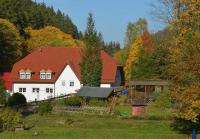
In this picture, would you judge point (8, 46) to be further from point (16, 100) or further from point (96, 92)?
point (96, 92)

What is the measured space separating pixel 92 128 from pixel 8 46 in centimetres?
6105

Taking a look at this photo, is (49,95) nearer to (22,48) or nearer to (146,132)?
(22,48)

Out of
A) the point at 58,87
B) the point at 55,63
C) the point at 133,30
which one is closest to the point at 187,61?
the point at 58,87

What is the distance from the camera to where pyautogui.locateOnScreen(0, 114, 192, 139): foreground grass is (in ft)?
112

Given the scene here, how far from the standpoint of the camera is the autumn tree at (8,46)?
3821 inches

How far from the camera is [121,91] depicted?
67625 millimetres

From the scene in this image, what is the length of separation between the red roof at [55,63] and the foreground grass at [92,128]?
32.4 metres

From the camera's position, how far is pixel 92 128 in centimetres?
4031

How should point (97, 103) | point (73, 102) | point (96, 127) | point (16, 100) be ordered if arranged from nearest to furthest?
point (96, 127) → point (97, 103) → point (73, 102) → point (16, 100)

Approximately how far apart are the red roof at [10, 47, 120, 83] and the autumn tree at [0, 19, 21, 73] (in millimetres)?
12026

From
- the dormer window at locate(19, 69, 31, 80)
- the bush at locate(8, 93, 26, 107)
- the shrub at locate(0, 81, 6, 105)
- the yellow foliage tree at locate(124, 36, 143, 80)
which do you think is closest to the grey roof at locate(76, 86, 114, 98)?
the bush at locate(8, 93, 26, 107)

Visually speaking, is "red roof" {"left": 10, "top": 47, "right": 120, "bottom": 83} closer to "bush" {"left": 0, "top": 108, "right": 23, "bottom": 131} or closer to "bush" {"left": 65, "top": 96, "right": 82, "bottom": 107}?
"bush" {"left": 65, "top": 96, "right": 82, "bottom": 107}

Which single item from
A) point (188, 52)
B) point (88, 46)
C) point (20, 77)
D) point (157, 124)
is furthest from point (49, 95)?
point (188, 52)

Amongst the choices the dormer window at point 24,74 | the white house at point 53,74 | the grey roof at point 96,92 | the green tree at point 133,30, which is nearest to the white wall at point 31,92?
the white house at point 53,74
